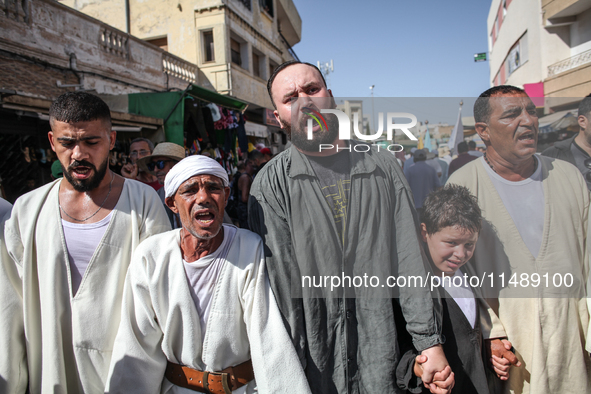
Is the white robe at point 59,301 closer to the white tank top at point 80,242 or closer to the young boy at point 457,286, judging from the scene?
the white tank top at point 80,242

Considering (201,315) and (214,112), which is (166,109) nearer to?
(214,112)

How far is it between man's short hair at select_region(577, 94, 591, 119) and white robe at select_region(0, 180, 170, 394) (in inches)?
101

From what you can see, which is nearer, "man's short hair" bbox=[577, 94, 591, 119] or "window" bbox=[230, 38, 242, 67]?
"man's short hair" bbox=[577, 94, 591, 119]

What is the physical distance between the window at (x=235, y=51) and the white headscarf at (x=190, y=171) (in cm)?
1345

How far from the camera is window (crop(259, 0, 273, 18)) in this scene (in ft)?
52.3

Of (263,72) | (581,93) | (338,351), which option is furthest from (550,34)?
(338,351)

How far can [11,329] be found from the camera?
1.75 m

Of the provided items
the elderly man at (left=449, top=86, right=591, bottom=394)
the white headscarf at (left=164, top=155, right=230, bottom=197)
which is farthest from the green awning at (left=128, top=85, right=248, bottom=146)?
the elderly man at (left=449, top=86, right=591, bottom=394)

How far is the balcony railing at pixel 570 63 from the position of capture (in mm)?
10977

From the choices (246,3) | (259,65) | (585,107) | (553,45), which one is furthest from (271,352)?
(259,65)

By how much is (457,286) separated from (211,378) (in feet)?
4.36

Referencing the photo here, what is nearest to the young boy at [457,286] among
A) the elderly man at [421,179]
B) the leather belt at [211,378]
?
the elderly man at [421,179]

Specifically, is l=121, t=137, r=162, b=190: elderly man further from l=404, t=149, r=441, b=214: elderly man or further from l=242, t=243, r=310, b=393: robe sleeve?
l=404, t=149, r=441, b=214: elderly man

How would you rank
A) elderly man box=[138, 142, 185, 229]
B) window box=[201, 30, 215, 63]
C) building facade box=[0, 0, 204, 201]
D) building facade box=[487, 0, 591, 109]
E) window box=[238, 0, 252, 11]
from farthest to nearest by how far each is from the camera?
window box=[238, 0, 252, 11] < window box=[201, 30, 215, 63] < building facade box=[487, 0, 591, 109] < building facade box=[0, 0, 204, 201] < elderly man box=[138, 142, 185, 229]
